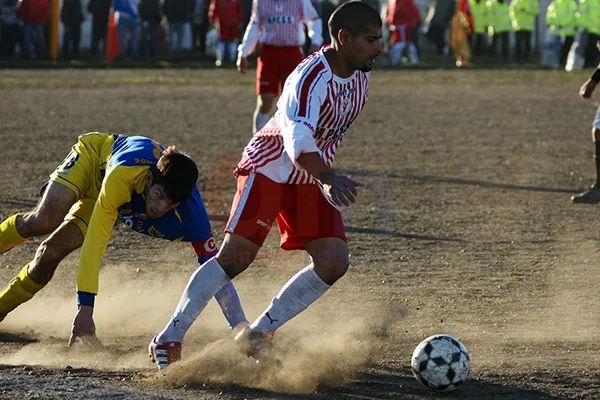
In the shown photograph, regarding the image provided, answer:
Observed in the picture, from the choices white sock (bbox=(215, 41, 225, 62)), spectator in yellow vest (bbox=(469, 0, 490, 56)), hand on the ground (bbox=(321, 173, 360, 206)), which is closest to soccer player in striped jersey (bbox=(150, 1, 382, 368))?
hand on the ground (bbox=(321, 173, 360, 206))

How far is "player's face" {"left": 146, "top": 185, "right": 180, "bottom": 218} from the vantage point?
23.0ft

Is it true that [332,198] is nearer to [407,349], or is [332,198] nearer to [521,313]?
[407,349]

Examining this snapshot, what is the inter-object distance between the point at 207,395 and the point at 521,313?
2.81 m

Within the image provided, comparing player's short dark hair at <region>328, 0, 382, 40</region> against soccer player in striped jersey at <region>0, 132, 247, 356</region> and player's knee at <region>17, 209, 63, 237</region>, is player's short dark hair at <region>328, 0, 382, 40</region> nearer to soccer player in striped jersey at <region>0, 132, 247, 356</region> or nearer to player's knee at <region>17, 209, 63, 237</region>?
soccer player in striped jersey at <region>0, 132, 247, 356</region>

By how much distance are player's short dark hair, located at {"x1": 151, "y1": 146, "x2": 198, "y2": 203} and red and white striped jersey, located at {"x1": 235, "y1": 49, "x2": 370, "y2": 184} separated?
296mm

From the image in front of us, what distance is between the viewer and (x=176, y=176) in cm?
696

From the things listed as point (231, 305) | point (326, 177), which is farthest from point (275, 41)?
point (326, 177)

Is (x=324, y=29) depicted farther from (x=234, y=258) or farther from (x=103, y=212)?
(x=234, y=258)

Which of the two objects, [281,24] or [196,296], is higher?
[281,24]

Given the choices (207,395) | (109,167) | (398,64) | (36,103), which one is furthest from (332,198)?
(398,64)

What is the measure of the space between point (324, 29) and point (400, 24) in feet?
7.25

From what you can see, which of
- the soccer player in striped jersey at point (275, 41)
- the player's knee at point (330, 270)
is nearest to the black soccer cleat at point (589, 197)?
the soccer player in striped jersey at point (275, 41)

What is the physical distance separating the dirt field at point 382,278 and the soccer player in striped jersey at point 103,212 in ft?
1.17

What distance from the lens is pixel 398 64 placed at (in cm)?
3325
